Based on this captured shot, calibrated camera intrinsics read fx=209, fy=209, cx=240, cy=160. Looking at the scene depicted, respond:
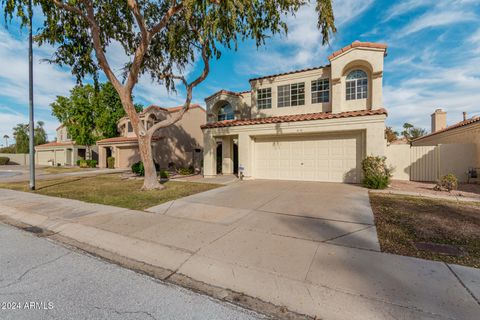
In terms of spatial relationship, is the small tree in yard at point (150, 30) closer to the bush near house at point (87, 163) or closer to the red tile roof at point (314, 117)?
the red tile roof at point (314, 117)

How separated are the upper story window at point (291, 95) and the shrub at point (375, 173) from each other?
5551 millimetres

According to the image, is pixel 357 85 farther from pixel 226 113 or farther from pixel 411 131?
pixel 411 131

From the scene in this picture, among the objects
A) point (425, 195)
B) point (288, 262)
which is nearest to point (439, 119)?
point (425, 195)

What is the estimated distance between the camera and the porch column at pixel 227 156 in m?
15.0

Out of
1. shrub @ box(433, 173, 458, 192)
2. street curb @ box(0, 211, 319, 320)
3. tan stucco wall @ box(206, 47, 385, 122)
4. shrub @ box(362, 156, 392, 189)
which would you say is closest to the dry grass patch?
shrub @ box(362, 156, 392, 189)

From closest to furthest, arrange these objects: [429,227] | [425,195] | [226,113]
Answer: [429,227] < [425,195] < [226,113]

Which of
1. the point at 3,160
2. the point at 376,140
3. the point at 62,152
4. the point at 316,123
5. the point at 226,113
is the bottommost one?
the point at 3,160

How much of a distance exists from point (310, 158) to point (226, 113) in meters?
7.19

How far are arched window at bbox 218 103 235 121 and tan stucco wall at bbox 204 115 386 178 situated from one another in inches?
89.8

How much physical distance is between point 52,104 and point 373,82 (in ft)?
109

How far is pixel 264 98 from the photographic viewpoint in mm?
14180

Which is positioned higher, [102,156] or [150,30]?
[150,30]

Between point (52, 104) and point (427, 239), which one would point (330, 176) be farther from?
point (52, 104)

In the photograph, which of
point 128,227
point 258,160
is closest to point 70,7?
point 128,227
